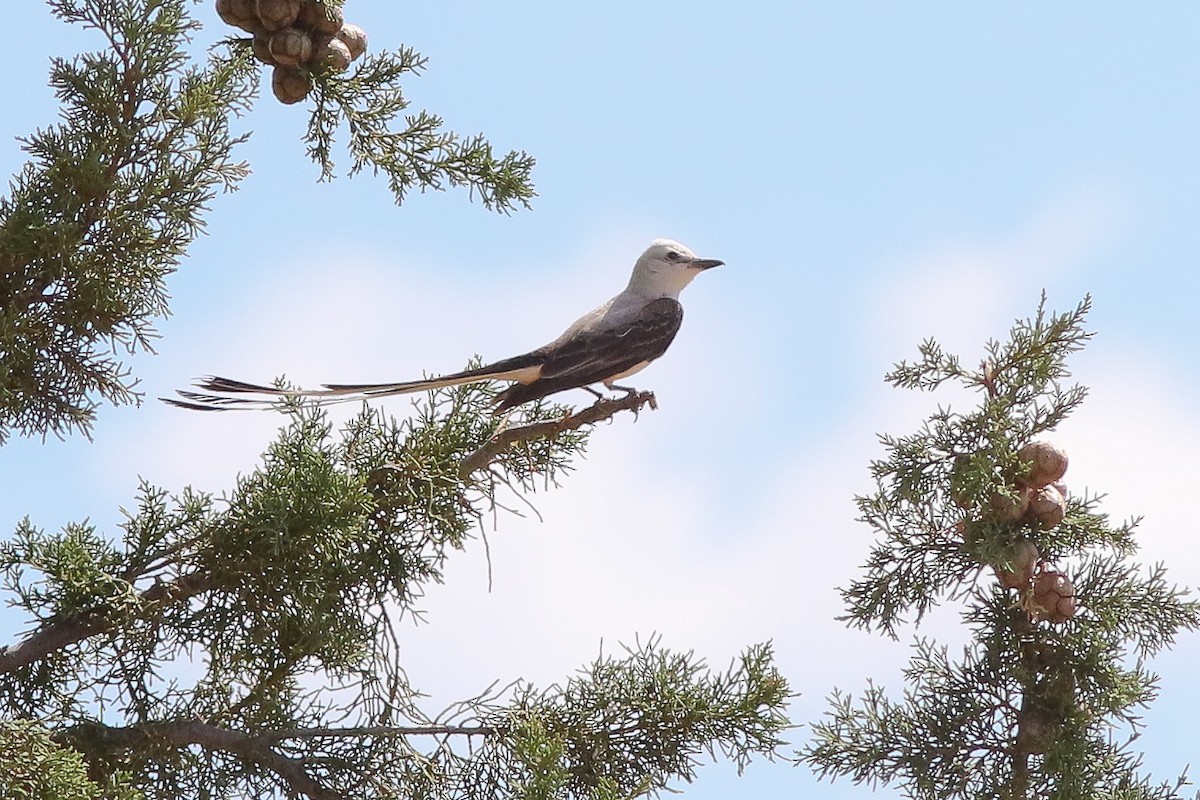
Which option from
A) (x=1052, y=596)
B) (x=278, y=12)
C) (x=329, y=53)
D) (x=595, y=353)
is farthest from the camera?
(x=595, y=353)

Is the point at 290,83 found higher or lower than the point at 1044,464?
higher

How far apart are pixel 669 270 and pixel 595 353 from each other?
35.3 inches

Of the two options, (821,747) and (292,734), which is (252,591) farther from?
(821,747)

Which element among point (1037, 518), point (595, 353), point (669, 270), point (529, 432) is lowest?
point (1037, 518)

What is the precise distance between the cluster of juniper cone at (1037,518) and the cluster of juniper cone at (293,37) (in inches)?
80.7

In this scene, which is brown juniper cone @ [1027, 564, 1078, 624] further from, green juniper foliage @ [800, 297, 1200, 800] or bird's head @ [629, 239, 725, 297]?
bird's head @ [629, 239, 725, 297]

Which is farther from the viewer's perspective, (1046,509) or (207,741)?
(207,741)

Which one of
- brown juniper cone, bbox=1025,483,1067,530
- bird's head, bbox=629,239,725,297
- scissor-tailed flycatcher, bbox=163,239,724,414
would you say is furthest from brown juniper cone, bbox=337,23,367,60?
brown juniper cone, bbox=1025,483,1067,530

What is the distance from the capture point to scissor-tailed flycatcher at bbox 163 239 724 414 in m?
3.83

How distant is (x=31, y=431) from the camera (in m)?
3.86

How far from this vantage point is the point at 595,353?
4582 mm

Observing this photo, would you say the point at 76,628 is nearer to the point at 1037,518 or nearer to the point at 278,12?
the point at 278,12

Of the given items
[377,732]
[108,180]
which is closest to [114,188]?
[108,180]

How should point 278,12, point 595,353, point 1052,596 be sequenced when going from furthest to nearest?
point 595,353 < point 278,12 < point 1052,596
